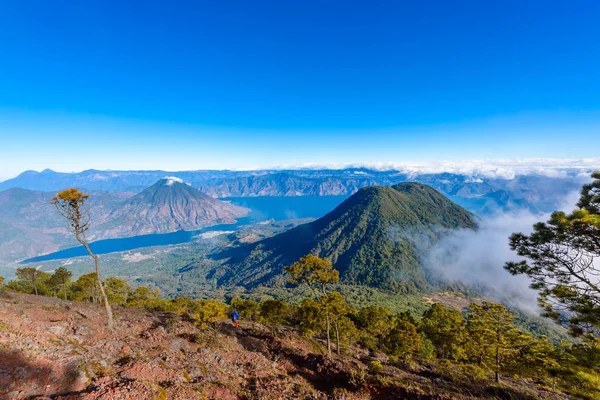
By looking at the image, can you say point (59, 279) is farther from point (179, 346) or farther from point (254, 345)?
point (254, 345)

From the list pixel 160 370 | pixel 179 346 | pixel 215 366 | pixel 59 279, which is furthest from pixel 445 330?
pixel 59 279

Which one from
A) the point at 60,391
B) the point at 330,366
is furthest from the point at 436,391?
the point at 60,391

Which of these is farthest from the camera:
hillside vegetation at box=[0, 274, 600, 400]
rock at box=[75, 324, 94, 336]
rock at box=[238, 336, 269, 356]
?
rock at box=[238, 336, 269, 356]

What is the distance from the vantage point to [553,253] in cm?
1417

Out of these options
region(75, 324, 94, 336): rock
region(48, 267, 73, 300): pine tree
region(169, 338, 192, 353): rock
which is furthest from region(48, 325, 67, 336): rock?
region(48, 267, 73, 300): pine tree

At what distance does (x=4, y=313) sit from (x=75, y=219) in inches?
403

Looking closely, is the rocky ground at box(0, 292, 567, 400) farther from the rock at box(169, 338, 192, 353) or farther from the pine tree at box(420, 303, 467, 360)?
the pine tree at box(420, 303, 467, 360)

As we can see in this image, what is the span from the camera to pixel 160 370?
16.9 m

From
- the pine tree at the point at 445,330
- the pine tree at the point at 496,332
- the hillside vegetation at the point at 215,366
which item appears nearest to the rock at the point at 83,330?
the hillside vegetation at the point at 215,366

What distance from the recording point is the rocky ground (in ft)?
45.3

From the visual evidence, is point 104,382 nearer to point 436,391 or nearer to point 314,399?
point 314,399

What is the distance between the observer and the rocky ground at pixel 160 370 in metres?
13.8

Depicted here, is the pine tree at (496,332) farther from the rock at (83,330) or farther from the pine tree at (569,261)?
the rock at (83,330)

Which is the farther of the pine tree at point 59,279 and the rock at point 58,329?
the pine tree at point 59,279
